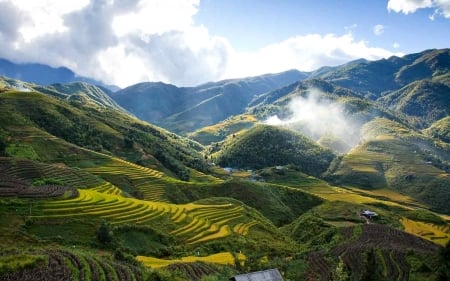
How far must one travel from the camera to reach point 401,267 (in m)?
61.2

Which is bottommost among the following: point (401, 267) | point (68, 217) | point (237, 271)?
point (401, 267)

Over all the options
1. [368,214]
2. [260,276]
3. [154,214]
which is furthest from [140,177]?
[260,276]

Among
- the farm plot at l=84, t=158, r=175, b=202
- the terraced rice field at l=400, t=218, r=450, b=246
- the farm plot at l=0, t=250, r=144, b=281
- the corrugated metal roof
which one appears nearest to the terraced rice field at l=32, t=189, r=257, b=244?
the farm plot at l=84, t=158, r=175, b=202

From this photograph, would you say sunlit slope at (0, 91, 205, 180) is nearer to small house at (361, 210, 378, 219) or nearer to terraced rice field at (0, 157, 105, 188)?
terraced rice field at (0, 157, 105, 188)

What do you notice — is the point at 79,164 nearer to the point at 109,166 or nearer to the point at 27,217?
the point at 109,166

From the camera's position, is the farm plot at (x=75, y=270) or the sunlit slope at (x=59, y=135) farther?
the sunlit slope at (x=59, y=135)

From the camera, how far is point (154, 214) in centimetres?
7131

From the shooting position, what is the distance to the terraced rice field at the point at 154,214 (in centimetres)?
6037

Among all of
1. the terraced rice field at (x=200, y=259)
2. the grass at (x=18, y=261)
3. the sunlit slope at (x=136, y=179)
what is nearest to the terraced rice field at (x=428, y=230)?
the terraced rice field at (x=200, y=259)

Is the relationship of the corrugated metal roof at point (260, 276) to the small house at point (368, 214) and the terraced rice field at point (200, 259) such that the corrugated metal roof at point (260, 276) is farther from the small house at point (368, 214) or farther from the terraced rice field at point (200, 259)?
the small house at point (368, 214)

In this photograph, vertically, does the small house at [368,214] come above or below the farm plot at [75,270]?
below

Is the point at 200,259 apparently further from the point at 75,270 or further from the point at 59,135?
the point at 59,135

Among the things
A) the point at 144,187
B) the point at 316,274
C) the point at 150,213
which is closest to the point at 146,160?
the point at 144,187

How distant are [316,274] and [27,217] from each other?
132 ft
